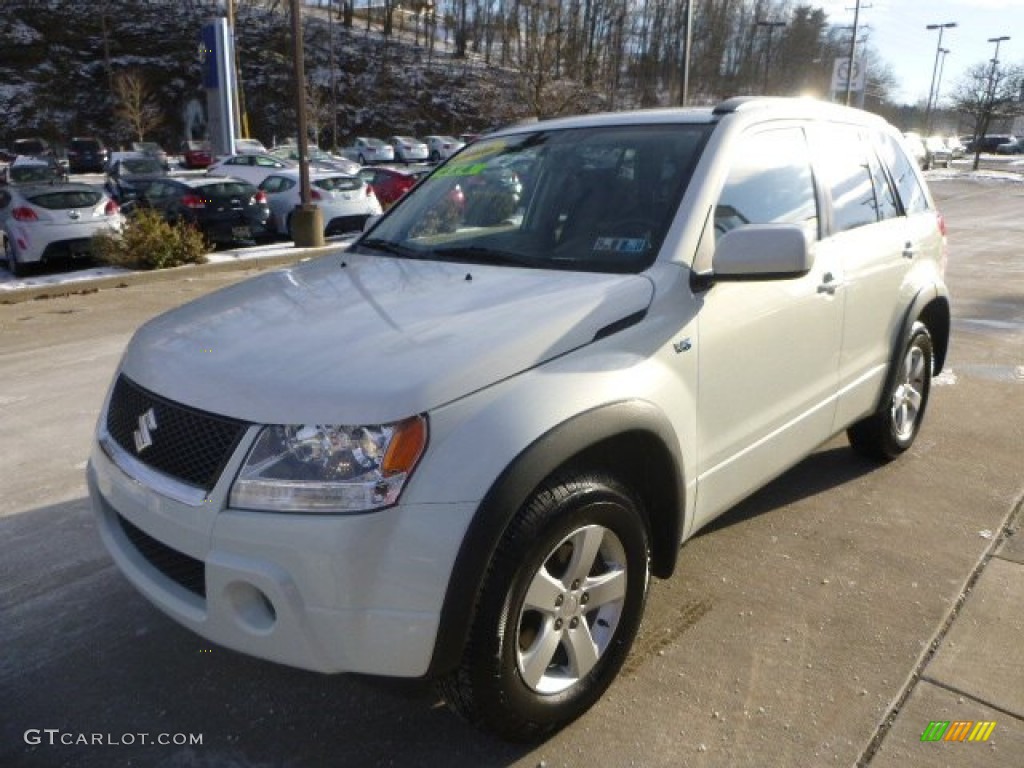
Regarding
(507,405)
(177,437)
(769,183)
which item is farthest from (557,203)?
(177,437)

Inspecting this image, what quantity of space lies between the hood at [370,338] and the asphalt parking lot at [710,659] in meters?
0.73

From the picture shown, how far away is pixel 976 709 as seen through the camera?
2543 mm

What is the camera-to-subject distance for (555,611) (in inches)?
90.5

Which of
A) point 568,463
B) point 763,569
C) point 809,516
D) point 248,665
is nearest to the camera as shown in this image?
point 568,463

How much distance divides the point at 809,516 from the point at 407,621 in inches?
98.0

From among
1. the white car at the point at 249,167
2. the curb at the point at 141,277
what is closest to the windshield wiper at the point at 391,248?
the curb at the point at 141,277

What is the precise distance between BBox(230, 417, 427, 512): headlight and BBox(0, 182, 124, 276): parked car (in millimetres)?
11560

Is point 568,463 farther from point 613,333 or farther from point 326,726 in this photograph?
point 326,726

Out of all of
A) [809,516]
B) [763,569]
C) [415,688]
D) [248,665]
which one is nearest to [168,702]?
[248,665]

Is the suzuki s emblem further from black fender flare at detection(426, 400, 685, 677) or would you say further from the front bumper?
black fender flare at detection(426, 400, 685, 677)

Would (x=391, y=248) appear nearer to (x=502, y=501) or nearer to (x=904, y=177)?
(x=502, y=501)

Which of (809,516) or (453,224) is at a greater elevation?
(453,224)

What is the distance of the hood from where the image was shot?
202cm

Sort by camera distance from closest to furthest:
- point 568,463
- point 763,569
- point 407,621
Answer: point 407,621
point 568,463
point 763,569
